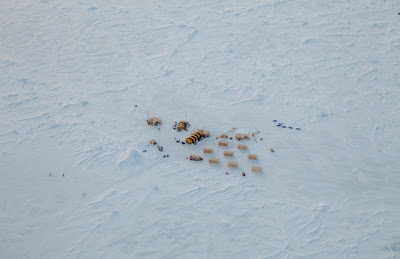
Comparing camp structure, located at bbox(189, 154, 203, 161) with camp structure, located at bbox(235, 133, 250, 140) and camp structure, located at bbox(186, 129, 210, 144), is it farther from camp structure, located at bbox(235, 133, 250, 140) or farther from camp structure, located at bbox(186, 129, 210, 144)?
camp structure, located at bbox(235, 133, 250, 140)

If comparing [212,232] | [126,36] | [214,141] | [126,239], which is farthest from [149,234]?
[126,36]

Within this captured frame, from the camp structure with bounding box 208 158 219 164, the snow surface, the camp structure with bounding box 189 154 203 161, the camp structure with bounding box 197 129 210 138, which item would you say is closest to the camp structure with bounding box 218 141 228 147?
the snow surface

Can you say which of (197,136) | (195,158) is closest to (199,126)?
(197,136)

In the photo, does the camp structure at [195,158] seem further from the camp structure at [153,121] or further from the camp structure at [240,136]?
the camp structure at [153,121]

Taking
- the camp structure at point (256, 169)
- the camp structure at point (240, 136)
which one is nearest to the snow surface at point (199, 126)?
the camp structure at point (256, 169)

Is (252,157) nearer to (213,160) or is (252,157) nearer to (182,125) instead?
(213,160)

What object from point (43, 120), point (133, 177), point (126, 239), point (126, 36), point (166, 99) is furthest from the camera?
point (126, 36)

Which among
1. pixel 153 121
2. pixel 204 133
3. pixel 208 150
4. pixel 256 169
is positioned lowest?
pixel 256 169

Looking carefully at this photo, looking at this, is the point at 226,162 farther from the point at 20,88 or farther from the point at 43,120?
the point at 20,88
